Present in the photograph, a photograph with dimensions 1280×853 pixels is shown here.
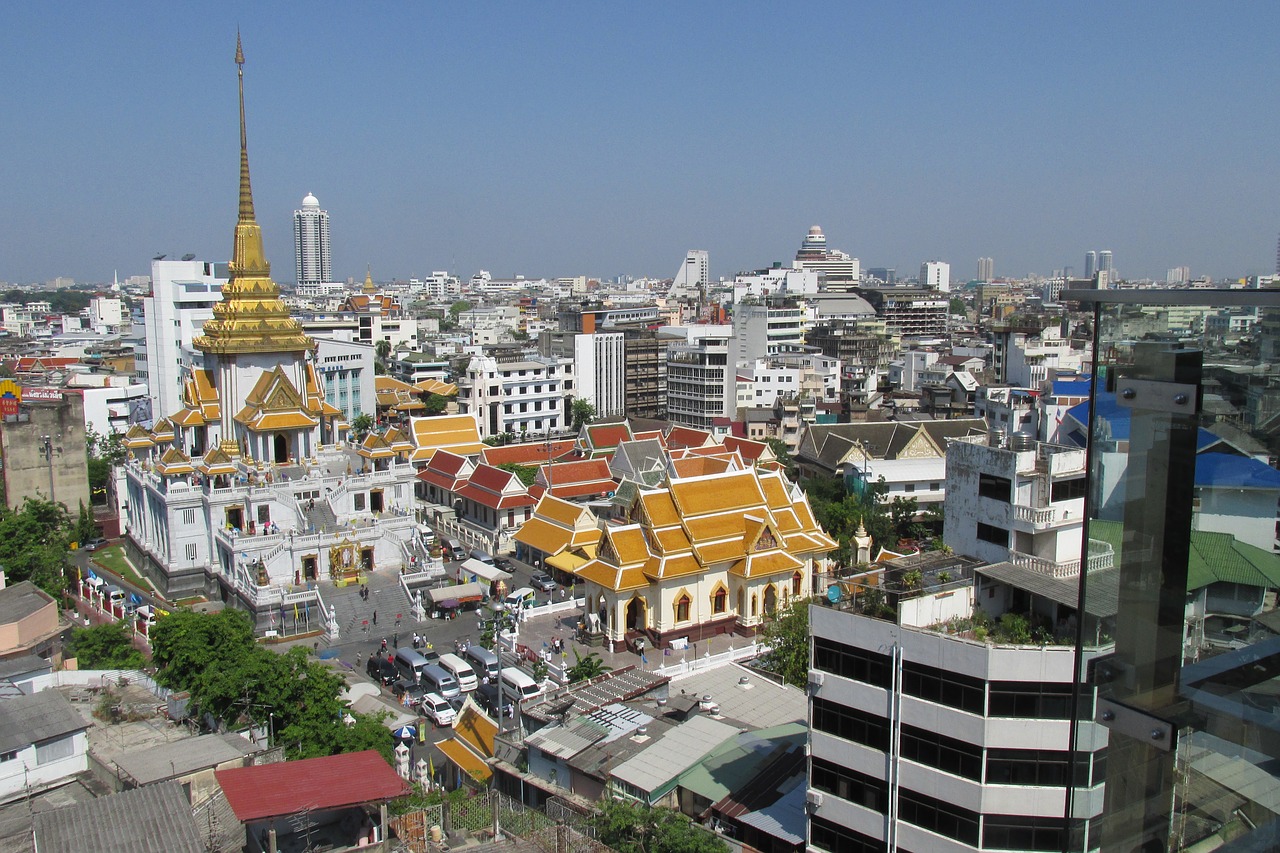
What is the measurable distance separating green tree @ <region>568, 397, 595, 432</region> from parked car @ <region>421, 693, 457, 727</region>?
3350cm

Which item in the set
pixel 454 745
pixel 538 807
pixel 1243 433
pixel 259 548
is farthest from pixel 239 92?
pixel 1243 433

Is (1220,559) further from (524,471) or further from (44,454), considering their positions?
(44,454)

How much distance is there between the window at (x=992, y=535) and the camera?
1844 cm

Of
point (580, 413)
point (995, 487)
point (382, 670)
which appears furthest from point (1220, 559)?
point (580, 413)

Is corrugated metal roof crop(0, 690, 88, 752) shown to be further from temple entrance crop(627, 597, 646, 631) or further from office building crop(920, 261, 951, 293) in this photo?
office building crop(920, 261, 951, 293)

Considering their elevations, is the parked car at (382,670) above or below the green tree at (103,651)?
below

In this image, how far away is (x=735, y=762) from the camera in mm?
16000

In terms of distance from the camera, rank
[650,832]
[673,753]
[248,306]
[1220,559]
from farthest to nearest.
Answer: [248,306], [673,753], [650,832], [1220,559]

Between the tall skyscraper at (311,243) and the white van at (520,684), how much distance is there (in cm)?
17643

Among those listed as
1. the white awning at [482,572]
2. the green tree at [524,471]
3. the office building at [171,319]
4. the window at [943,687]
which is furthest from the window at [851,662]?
the office building at [171,319]

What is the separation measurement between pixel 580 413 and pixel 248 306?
79.6ft

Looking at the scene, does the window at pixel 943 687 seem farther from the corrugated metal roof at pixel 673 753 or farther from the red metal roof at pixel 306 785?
the red metal roof at pixel 306 785

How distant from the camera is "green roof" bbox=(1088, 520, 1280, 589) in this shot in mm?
3498

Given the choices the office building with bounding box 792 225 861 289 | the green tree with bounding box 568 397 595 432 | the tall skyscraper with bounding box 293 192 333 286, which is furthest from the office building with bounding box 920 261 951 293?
the green tree with bounding box 568 397 595 432
